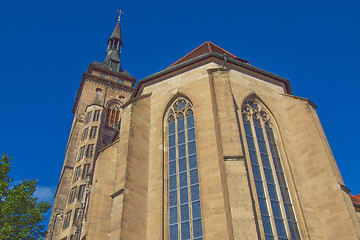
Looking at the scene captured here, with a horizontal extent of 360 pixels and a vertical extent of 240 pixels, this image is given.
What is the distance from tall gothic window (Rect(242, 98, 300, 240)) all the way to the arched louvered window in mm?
17738

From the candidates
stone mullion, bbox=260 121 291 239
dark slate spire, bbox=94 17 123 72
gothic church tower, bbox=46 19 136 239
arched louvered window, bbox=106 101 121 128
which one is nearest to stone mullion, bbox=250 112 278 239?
stone mullion, bbox=260 121 291 239

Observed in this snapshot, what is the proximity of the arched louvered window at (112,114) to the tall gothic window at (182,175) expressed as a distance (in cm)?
1657

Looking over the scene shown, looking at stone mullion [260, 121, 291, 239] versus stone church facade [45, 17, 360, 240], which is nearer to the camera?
stone church facade [45, 17, 360, 240]

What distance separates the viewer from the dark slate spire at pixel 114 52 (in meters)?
37.6

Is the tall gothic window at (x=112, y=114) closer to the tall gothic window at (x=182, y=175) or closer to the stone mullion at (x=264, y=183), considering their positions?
the tall gothic window at (x=182, y=175)

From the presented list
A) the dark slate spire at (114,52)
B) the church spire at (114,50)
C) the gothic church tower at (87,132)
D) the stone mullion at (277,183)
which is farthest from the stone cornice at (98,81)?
the stone mullion at (277,183)

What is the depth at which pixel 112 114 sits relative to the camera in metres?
31.0

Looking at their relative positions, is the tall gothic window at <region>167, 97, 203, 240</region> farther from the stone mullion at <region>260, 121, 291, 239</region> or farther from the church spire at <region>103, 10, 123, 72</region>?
the church spire at <region>103, 10, 123, 72</region>

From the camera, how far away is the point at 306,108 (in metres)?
13.8

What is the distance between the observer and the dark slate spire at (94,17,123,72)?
37.6 meters

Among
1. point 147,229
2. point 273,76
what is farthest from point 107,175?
point 273,76

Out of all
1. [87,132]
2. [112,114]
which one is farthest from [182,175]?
[112,114]

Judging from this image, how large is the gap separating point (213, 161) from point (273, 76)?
18.6 feet

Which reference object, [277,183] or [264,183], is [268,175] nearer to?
[277,183]
